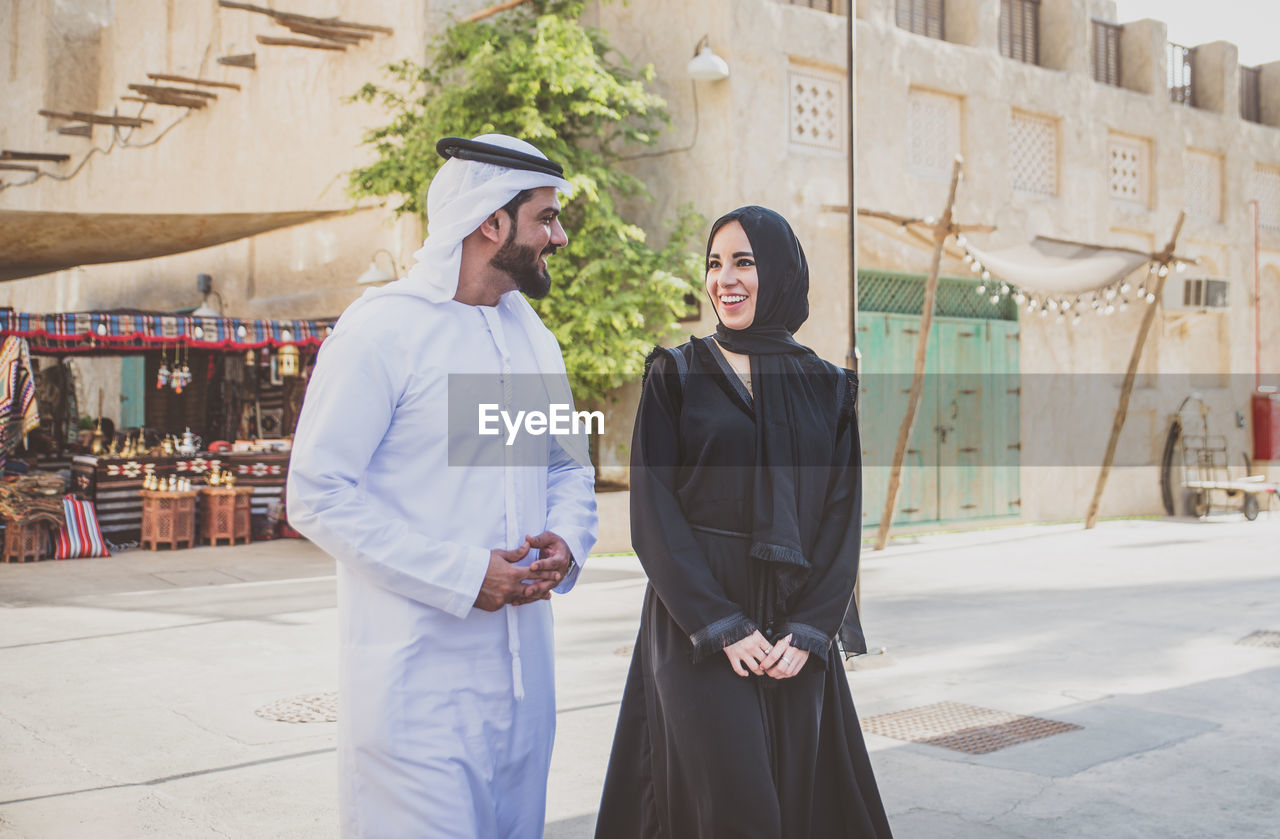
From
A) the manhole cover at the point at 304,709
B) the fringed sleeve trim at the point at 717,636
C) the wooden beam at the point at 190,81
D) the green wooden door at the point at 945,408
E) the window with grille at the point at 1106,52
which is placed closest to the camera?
the fringed sleeve trim at the point at 717,636

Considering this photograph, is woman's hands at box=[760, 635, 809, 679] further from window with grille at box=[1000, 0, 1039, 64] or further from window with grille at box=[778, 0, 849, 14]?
window with grille at box=[1000, 0, 1039, 64]

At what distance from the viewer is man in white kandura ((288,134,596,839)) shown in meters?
2.38

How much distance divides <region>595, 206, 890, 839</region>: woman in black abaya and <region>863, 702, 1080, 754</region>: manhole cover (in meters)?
2.25

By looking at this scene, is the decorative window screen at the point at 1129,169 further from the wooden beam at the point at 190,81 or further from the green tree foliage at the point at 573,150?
the wooden beam at the point at 190,81

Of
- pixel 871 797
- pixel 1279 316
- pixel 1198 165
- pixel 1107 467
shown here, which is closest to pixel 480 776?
pixel 871 797

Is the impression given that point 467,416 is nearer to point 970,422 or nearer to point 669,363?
point 669,363

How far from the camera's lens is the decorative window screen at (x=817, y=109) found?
1210 centimetres

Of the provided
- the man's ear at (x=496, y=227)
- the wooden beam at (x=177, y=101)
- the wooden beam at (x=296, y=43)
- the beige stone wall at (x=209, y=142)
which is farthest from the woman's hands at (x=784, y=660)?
the wooden beam at (x=177, y=101)

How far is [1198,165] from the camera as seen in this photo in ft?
54.0

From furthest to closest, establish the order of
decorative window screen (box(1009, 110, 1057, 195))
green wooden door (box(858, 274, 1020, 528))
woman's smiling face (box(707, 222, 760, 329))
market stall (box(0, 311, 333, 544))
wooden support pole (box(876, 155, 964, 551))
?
decorative window screen (box(1009, 110, 1057, 195)), green wooden door (box(858, 274, 1020, 528)), market stall (box(0, 311, 333, 544)), wooden support pole (box(876, 155, 964, 551)), woman's smiling face (box(707, 222, 760, 329))

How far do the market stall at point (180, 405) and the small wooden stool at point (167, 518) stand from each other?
440 mm

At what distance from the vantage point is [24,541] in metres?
10.7

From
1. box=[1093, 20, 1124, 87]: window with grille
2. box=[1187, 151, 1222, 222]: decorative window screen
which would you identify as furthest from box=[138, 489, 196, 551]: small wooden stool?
box=[1187, 151, 1222, 222]: decorative window screen

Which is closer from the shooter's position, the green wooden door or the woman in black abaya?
the woman in black abaya
